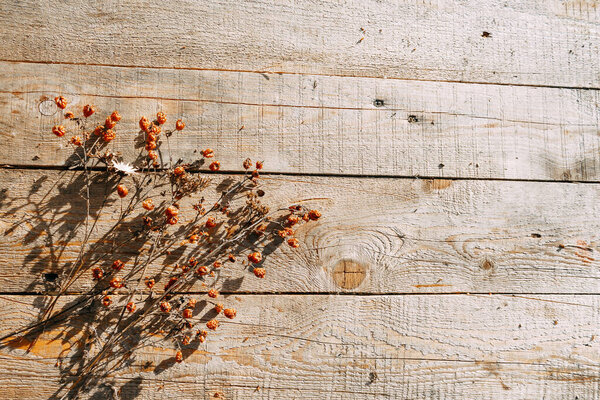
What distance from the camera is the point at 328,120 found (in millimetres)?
1288

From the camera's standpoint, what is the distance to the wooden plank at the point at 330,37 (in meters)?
1.24

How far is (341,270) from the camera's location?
1257 mm

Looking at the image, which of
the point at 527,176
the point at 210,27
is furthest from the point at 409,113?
the point at 210,27

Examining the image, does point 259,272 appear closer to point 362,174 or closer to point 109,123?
point 362,174

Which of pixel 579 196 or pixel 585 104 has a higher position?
pixel 585 104

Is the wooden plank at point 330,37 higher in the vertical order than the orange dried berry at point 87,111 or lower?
higher

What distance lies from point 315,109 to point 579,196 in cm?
88

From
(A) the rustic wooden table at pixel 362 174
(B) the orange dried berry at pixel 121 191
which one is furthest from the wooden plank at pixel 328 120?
(B) the orange dried berry at pixel 121 191

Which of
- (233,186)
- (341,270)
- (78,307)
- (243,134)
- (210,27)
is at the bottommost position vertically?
(78,307)

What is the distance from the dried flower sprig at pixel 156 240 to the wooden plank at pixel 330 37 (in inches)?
8.4

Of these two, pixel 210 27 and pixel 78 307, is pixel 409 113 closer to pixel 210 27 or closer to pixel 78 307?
pixel 210 27

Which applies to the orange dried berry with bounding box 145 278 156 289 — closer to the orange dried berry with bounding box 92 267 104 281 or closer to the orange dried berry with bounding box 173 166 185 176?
the orange dried berry with bounding box 92 267 104 281

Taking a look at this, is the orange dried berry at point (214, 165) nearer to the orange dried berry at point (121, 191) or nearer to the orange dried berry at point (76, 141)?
the orange dried berry at point (121, 191)

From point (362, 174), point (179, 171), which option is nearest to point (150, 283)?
point (179, 171)
